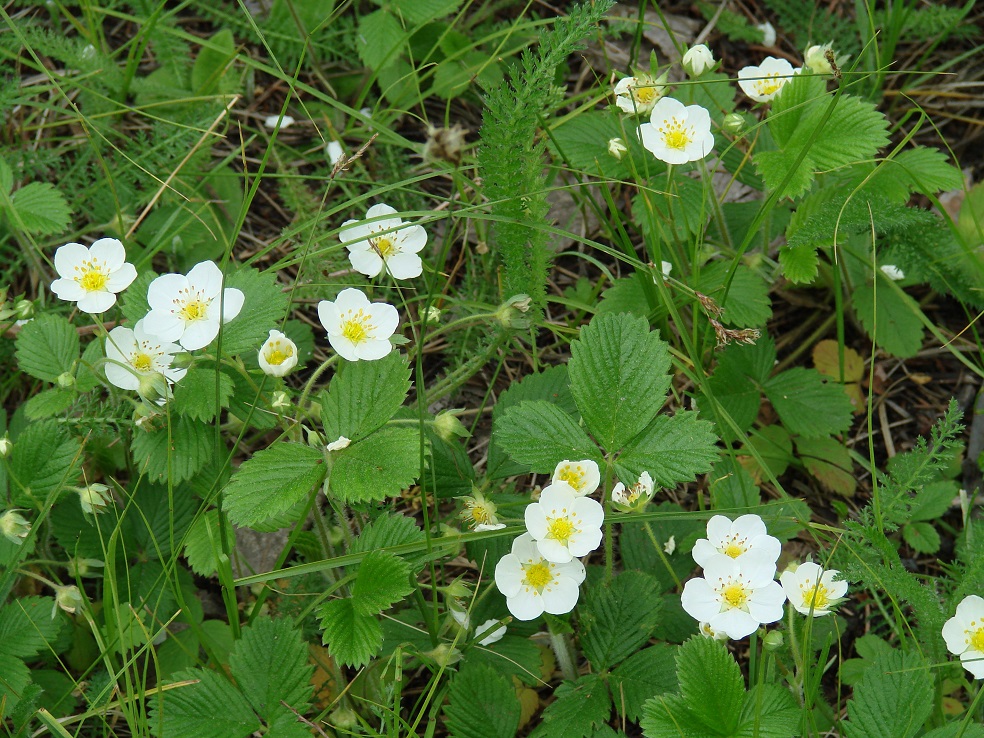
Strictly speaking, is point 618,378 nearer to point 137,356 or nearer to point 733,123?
point 733,123

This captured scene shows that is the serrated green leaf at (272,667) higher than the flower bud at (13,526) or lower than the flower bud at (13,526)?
lower

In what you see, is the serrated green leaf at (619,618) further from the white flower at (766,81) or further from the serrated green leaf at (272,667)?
the white flower at (766,81)

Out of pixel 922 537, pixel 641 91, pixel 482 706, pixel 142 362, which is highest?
pixel 641 91

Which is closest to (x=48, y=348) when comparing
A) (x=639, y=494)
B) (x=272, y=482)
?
(x=272, y=482)

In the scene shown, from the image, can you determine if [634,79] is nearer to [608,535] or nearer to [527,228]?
[527,228]

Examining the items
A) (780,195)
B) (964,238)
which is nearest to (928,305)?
(964,238)

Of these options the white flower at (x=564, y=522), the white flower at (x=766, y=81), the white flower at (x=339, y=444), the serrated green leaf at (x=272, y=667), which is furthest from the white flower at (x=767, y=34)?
the serrated green leaf at (x=272, y=667)

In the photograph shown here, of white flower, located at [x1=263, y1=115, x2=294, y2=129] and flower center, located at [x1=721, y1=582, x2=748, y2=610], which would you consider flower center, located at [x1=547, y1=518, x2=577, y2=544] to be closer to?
flower center, located at [x1=721, y1=582, x2=748, y2=610]
